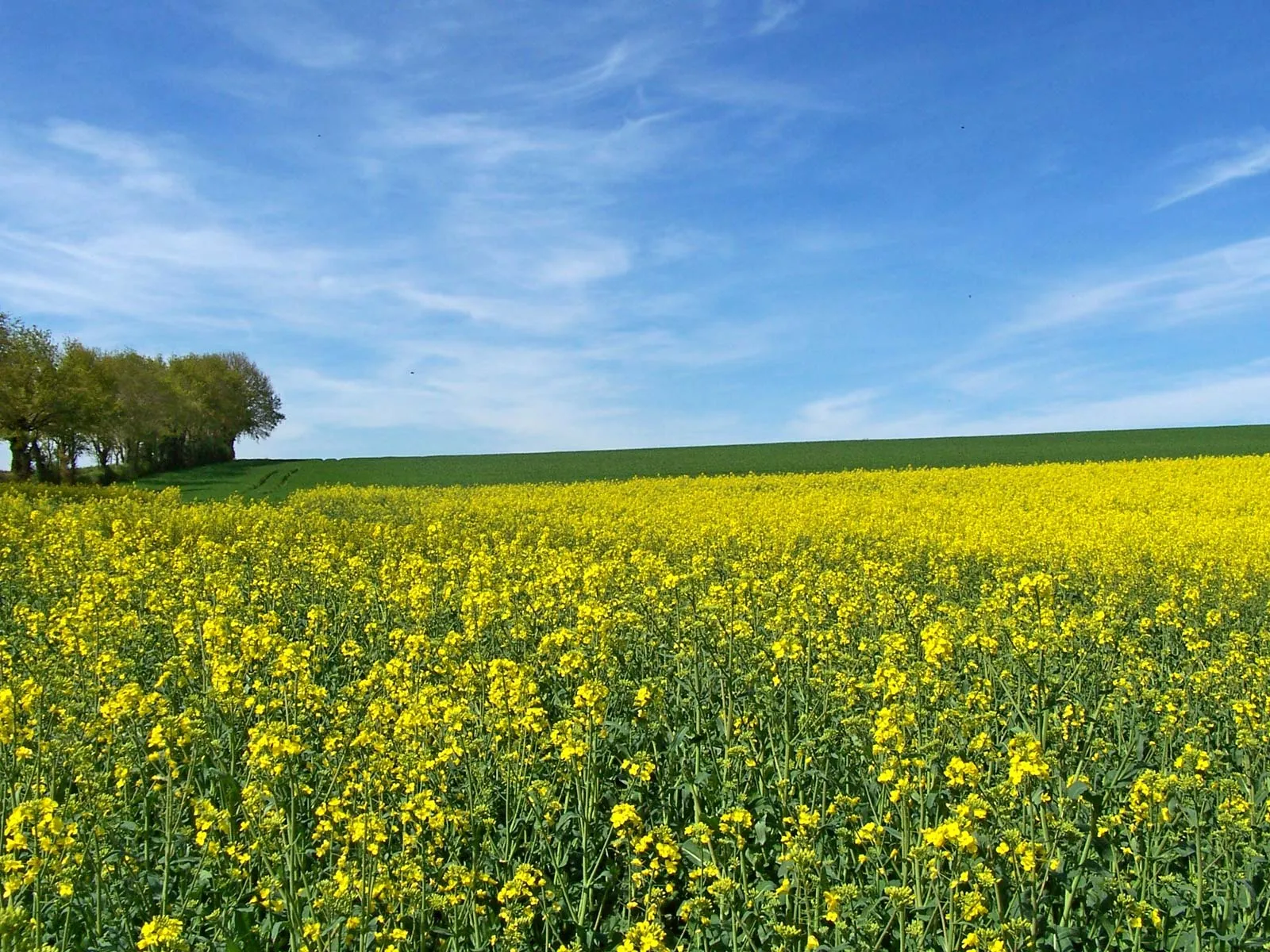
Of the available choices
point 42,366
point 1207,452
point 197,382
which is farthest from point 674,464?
point 197,382

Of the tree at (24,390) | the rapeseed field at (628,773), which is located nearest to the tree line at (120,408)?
the tree at (24,390)

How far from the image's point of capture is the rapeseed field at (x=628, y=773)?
3.94 m

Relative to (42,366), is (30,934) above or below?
below

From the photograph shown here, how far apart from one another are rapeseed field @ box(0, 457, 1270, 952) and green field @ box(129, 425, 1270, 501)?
130 feet

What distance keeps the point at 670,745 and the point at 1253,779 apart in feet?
11.5

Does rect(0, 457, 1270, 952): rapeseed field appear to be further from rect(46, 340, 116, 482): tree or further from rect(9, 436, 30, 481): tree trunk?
rect(9, 436, 30, 481): tree trunk

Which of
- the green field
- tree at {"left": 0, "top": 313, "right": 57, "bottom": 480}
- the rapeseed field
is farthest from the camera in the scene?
the green field

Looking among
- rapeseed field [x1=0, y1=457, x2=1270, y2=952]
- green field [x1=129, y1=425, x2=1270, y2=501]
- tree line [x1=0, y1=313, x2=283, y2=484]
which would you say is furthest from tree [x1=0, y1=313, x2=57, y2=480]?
rapeseed field [x1=0, y1=457, x2=1270, y2=952]

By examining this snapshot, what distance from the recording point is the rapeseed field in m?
3.94

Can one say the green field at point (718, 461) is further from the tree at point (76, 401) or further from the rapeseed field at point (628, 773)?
the rapeseed field at point (628, 773)

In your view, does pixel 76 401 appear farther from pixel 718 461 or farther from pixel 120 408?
pixel 718 461

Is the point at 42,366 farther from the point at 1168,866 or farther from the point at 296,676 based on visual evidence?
the point at 1168,866

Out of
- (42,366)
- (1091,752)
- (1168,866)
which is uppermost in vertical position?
(42,366)

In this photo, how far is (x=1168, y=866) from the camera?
4.82m
